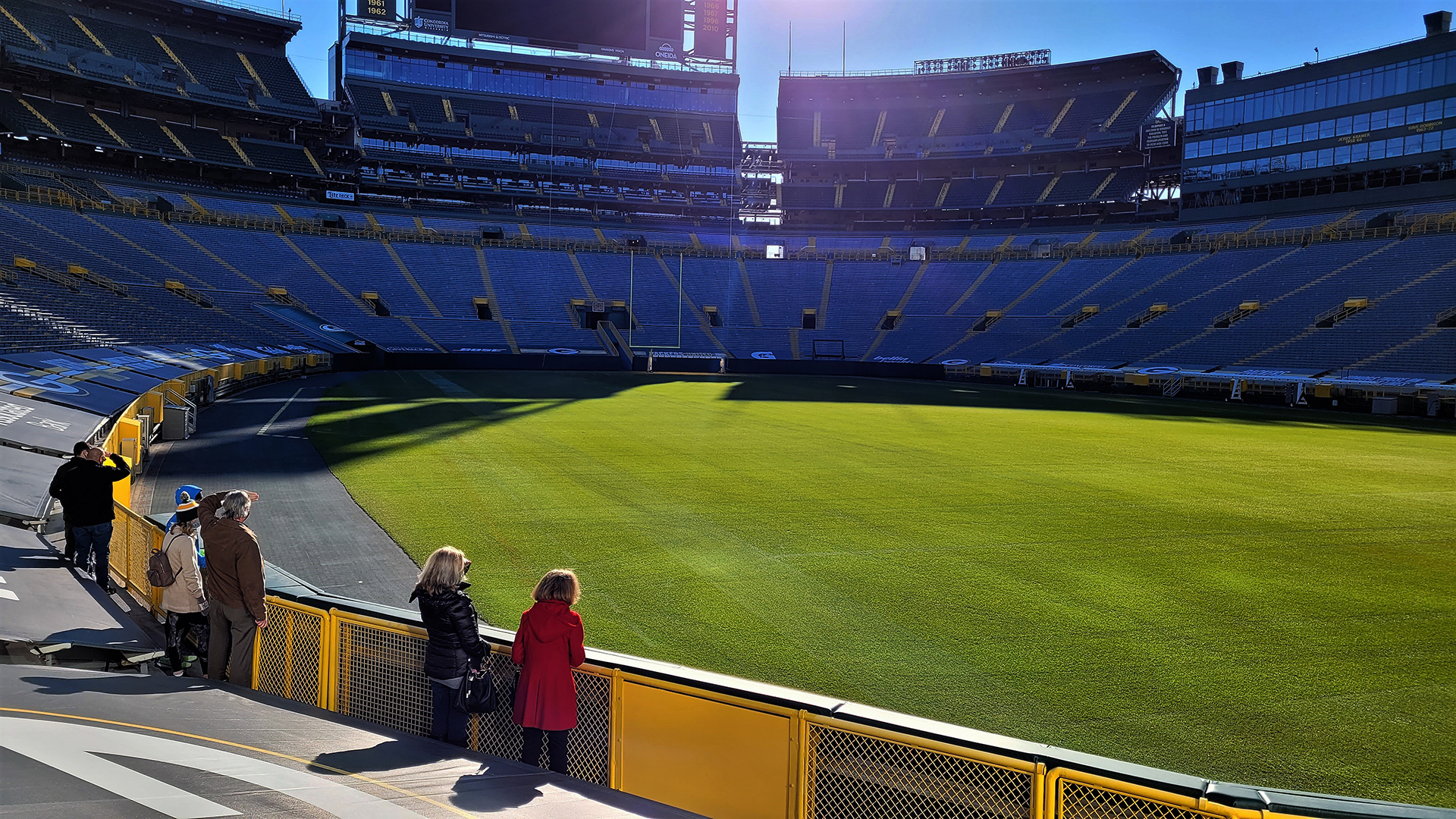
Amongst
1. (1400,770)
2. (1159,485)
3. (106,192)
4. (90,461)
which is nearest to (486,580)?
(90,461)

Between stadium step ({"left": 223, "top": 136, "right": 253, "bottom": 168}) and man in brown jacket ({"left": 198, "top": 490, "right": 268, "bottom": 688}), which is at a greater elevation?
stadium step ({"left": 223, "top": 136, "right": 253, "bottom": 168})

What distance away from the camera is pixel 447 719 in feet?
19.2

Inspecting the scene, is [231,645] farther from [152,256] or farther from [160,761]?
[152,256]

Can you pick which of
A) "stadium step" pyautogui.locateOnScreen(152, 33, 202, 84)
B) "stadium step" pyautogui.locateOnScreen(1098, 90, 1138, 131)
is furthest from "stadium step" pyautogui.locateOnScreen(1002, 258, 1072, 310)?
"stadium step" pyautogui.locateOnScreen(152, 33, 202, 84)

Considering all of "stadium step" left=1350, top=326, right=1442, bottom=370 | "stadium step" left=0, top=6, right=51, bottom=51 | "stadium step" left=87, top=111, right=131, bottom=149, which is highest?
"stadium step" left=0, top=6, right=51, bottom=51

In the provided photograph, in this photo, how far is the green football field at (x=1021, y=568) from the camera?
684 cm

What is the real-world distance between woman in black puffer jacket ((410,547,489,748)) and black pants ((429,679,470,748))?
10cm

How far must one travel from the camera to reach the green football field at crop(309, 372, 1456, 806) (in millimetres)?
6836

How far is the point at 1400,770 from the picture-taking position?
584cm

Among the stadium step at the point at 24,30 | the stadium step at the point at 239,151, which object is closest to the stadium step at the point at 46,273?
the stadium step at the point at 24,30

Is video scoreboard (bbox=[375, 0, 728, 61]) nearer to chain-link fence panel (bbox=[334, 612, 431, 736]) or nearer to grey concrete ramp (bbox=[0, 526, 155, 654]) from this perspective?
grey concrete ramp (bbox=[0, 526, 155, 654])

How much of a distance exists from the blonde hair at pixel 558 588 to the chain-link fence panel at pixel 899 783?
159 cm

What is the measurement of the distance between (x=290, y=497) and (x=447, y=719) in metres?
10.4

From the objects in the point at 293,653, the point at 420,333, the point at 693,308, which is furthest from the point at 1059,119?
the point at 293,653
